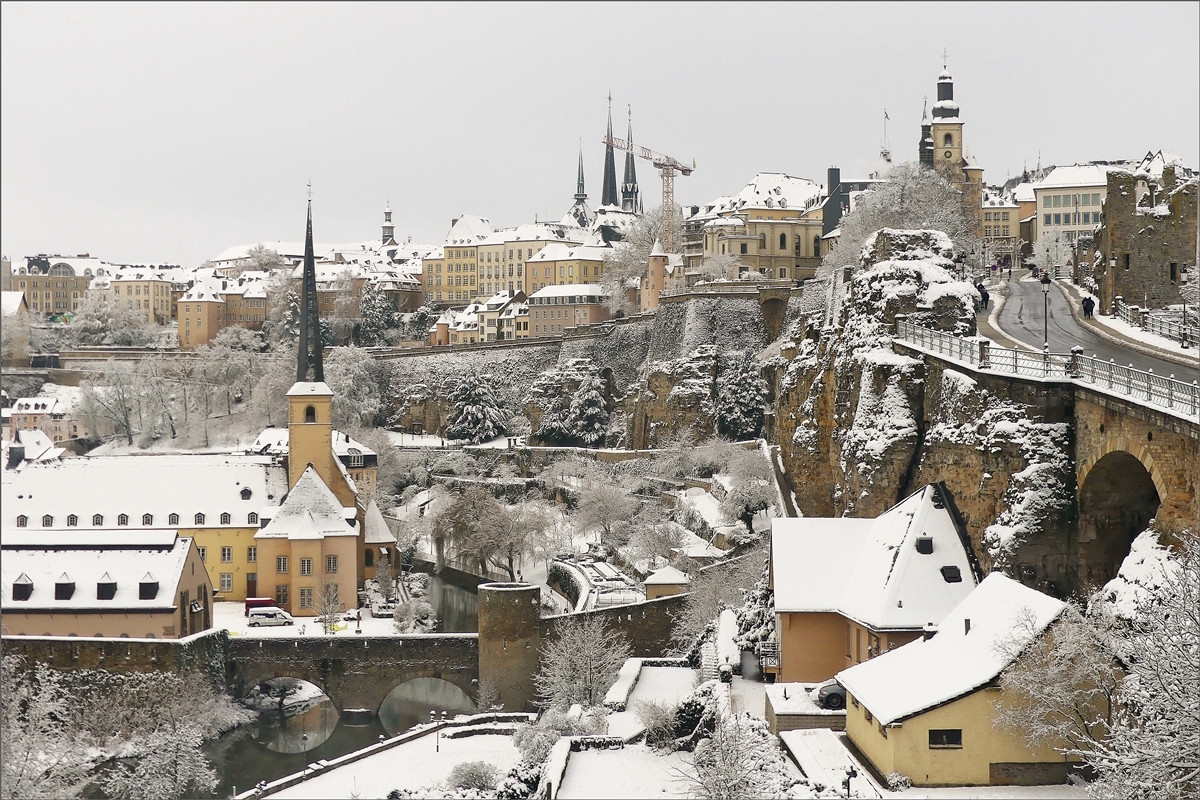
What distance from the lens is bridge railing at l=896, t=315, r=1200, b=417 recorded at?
20312mm

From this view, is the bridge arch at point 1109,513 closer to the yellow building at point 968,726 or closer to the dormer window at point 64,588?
the yellow building at point 968,726

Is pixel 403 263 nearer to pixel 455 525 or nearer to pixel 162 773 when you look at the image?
pixel 455 525

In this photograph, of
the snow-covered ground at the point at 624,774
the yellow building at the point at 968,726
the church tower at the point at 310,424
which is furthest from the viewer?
the church tower at the point at 310,424

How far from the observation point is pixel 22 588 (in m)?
33.5

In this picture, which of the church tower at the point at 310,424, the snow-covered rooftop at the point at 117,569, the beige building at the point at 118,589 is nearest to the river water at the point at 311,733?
the beige building at the point at 118,589

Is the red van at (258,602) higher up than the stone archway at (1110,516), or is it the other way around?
the stone archway at (1110,516)

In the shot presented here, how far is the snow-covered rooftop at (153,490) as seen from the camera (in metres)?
52.4

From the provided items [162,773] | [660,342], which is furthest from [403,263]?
[162,773]

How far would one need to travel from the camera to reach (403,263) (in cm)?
13662

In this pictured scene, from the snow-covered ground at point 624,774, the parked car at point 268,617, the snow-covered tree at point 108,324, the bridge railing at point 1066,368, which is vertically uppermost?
the snow-covered tree at point 108,324

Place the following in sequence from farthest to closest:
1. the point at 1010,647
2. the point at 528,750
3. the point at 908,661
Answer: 1. the point at 528,750
2. the point at 908,661
3. the point at 1010,647

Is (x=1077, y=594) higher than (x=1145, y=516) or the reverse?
the reverse

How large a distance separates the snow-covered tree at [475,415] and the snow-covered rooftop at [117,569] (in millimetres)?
42565

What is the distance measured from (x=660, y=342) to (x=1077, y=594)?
205ft
